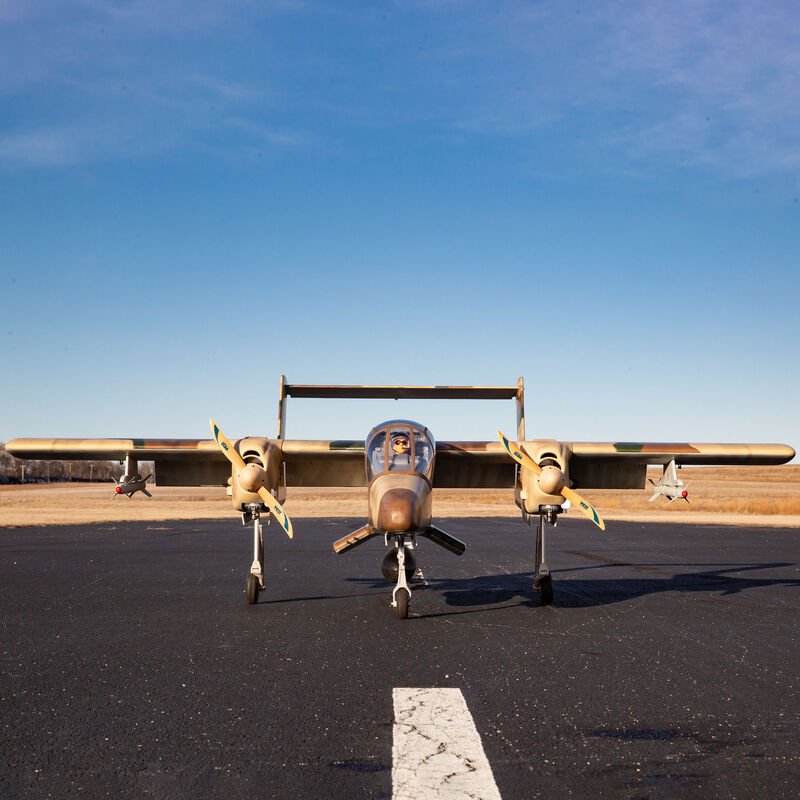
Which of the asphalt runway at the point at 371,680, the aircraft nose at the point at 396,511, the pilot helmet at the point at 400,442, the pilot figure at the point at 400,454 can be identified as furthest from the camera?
the pilot helmet at the point at 400,442

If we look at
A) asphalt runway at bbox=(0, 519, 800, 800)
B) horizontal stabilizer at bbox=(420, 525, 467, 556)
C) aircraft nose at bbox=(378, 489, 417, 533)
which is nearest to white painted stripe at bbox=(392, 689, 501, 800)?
asphalt runway at bbox=(0, 519, 800, 800)

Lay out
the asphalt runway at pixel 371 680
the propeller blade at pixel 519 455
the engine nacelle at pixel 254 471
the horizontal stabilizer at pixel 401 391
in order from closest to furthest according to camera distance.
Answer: the asphalt runway at pixel 371 680, the engine nacelle at pixel 254 471, the propeller blade at pixel 519 455, the horizontal stabilizer at pixel 401 391

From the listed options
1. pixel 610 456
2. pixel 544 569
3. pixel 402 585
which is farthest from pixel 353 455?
pixel 610 456

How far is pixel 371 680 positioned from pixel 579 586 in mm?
8810

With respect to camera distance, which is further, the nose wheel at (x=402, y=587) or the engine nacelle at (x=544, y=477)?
the engine nacelle at (x=544, y=477)

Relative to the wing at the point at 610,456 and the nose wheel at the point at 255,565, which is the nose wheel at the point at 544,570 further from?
the nose wheel at the point at 255,565

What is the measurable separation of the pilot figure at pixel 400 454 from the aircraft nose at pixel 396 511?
1056mm

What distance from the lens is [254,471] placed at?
12258mm

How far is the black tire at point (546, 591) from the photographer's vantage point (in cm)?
1260

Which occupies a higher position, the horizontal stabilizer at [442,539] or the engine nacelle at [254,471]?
the engine nacelle at [254,471]

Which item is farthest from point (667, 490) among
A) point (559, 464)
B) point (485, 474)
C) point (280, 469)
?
point (280, 469)

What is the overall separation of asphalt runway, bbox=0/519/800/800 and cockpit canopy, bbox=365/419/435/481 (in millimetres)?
2338

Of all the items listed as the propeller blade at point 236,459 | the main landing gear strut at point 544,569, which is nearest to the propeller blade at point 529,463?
the main landing gear strut at point 544,569

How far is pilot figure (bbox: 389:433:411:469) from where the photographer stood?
1195 cm
